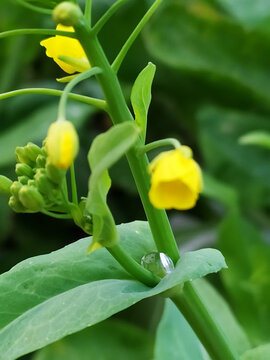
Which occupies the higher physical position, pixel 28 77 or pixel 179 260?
pixel 179 260

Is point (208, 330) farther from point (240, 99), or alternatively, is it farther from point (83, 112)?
point (240, 99)

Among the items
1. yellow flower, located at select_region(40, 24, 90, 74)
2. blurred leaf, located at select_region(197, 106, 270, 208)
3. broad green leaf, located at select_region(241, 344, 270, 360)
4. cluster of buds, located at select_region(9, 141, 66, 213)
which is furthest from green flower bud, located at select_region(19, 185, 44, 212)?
blurred leaf, located at select_region(197, 106, 270, 208)

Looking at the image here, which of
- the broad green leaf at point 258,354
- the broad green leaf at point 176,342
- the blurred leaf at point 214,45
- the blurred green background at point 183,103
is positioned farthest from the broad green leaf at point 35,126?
the broad green leaf at point 258,354

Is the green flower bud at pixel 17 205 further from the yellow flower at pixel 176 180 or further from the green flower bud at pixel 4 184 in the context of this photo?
the yellow flower at pixel 176 180

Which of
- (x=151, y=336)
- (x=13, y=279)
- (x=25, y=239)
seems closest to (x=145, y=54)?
(x=25, y=239)

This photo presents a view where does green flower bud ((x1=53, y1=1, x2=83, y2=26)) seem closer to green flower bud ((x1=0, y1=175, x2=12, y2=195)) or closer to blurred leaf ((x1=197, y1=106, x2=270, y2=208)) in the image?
green flower bud ((x1=0, y1=175, x2=12, y2=195))

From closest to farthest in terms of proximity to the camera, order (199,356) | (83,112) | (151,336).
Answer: (199,356) < (151,336) < (83,112)
